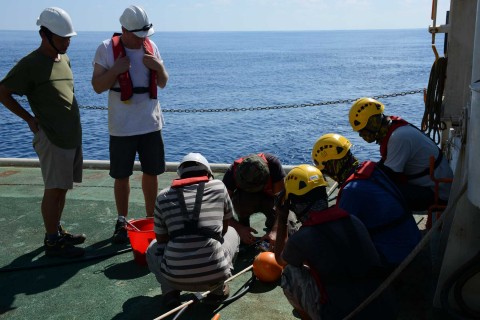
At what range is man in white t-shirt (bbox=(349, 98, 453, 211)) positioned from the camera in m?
4.66

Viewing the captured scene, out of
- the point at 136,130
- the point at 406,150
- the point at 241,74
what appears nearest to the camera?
the point at 406,150

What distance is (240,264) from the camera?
4.89 metres

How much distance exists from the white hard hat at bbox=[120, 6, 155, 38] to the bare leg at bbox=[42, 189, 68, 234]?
5.23ft

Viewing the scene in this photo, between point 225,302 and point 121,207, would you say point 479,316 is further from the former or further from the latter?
point 121,207

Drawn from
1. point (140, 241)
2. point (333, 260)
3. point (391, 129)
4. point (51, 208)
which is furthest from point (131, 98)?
point (333, 260)

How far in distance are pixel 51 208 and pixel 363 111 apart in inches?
113

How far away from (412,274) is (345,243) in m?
1.54

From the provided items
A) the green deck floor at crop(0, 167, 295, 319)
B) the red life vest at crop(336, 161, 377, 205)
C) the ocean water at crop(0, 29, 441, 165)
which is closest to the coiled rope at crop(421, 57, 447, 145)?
the green deck floor at crop(0, 167, 295, 319)

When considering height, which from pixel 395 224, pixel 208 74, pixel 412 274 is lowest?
pixel 208 74

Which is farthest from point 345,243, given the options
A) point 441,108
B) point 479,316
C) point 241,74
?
point 241,74

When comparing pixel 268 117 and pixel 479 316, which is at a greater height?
pixel 479 316

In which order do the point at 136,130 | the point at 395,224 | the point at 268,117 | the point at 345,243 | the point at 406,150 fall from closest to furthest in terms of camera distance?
the point at 345,243
the point at 395,224
the point at 406,150
the point at 136,130
the point at 268,117

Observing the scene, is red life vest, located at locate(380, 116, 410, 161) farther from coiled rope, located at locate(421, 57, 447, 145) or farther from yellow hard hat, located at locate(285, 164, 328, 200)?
yellow hard hat, located at locate(285, 164, 328, 200)

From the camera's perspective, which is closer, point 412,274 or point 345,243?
point 345,243
